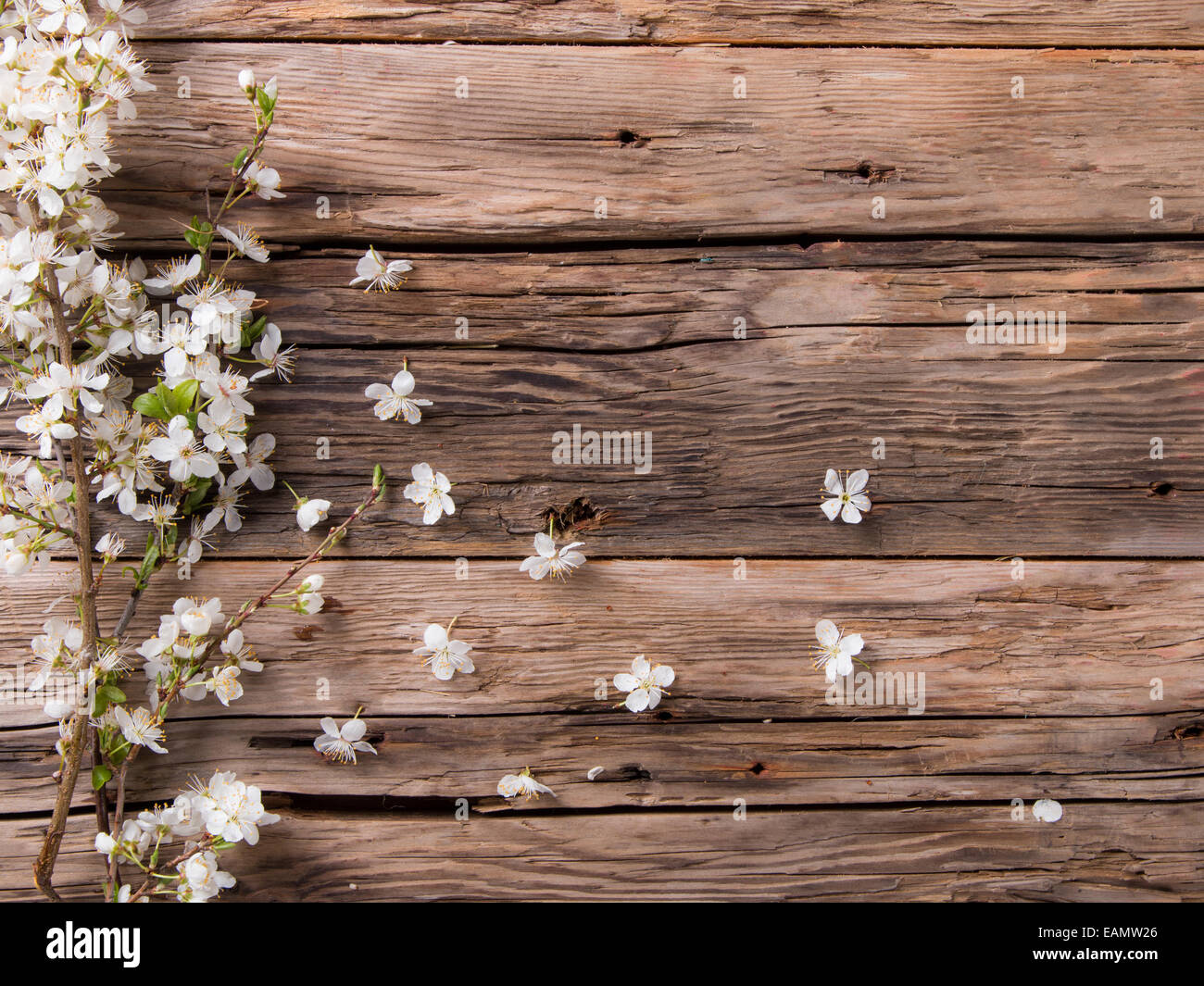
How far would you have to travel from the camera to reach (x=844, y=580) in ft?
5.05

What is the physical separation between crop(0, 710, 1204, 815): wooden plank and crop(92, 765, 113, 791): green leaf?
0.10 m

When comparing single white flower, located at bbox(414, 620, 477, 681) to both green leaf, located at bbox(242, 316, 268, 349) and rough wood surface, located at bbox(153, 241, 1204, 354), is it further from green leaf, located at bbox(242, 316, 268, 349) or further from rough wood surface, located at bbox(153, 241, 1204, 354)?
green leaf, located at bbox(242, 316, 268, 349)

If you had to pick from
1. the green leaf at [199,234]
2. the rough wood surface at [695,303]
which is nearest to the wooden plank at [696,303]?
the rough wood surface at [695,303]

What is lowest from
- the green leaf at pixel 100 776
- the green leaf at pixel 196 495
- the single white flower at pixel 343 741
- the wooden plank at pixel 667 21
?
the green leaf at pixel 100 776

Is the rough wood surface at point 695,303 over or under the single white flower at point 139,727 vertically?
over

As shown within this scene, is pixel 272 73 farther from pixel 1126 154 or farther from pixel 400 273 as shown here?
pixel 1126 154

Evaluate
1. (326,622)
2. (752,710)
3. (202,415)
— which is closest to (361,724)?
(326,622)

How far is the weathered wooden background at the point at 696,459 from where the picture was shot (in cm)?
153

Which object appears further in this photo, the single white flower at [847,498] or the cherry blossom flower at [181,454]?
the single white flower at [847,498]

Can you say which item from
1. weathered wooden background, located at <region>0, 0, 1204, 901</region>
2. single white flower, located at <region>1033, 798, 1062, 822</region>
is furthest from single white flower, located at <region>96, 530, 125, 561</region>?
single white flower, located at <region>1033, 798, 1062, 822</region>

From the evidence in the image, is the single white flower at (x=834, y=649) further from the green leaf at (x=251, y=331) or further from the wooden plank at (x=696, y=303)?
the green leaf at (x=251, y=331)

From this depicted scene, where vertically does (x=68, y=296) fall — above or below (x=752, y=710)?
above

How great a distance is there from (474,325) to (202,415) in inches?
21.2

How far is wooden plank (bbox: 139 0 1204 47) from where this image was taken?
153cm
